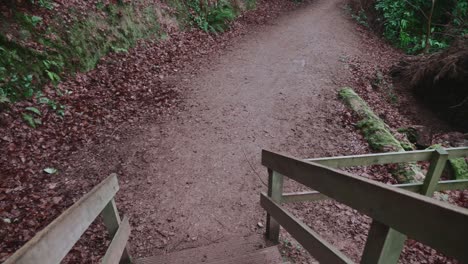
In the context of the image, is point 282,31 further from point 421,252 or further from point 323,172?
point 323,172

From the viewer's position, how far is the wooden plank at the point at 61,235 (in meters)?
1.33

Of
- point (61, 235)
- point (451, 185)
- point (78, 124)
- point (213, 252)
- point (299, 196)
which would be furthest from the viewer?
point (78, 124)

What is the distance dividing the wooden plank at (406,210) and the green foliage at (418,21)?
14694 millimetres

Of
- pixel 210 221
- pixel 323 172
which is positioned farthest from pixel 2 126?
pixel 323 172

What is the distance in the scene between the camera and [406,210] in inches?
46.8

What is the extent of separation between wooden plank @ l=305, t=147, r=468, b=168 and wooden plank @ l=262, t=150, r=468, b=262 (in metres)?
1.09

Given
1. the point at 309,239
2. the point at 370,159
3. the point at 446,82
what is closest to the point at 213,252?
the point at 309,239

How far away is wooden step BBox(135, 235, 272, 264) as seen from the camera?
134 inches

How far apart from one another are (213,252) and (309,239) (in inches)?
70.2

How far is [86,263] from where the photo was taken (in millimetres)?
3664

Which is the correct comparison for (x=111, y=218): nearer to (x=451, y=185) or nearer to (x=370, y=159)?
(x=370, y=159)

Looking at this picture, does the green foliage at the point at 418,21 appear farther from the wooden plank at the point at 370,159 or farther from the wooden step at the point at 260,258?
the wooden step at the point at 260,258

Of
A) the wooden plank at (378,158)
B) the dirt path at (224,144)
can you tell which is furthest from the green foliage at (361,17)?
the wooden plank at (378,158)

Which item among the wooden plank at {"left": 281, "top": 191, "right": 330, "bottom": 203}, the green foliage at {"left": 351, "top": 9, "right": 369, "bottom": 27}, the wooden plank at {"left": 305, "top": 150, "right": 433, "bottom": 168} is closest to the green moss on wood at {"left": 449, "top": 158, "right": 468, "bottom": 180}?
the wooden plank at {"left": 305, "top": 150, "right": 433, "bottom": 168}
